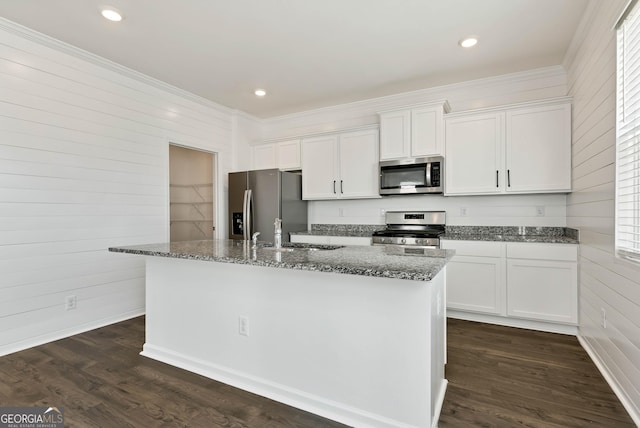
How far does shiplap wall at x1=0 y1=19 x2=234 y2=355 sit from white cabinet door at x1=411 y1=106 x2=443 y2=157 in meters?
2.88

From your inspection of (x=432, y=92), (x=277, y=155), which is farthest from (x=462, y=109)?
(x=277, y=155)

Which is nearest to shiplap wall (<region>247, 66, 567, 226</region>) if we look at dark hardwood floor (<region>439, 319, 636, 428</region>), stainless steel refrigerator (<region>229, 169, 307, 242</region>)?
stainless steel refrigerator (<region>229, 169, 307, 242</region>)

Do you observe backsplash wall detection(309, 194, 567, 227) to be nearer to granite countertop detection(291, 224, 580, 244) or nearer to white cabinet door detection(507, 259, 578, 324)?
granite countertop detection(291, 224, 580, 244)

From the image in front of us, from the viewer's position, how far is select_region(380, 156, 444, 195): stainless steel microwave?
3.71m

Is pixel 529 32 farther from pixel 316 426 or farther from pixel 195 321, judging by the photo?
pixel 195 321

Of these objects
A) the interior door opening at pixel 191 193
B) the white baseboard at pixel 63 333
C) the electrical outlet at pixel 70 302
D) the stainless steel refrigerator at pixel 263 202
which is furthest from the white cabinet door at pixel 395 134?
the electrical outlet at pixel 70 302

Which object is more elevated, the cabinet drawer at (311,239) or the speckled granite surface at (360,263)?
the speckled granite surface at (360,263)

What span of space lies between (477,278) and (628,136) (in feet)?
6.01

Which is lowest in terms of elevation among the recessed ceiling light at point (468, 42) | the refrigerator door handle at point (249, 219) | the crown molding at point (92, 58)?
the refrigerator door handle at point (249, 219)

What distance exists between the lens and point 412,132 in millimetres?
3805

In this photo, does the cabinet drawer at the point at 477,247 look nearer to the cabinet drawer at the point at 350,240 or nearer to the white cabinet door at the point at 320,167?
the cabinet drawer at the point at 350,240

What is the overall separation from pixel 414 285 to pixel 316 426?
917 mm

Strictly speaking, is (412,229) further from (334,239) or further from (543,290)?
(543,290)

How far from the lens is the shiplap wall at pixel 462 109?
11.5 ft
